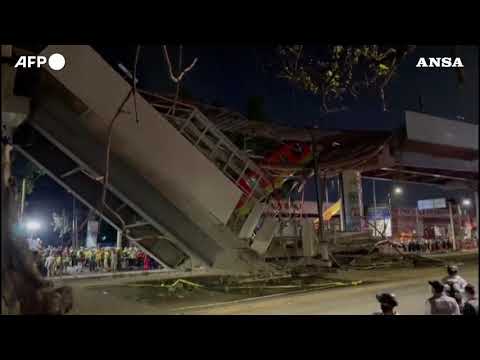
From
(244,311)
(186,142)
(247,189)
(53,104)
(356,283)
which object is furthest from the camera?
(247,189)

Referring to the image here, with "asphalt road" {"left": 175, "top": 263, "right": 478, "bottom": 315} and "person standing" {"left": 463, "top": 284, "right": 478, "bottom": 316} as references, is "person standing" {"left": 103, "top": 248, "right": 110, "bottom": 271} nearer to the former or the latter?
"asphalt road" {"left": 175, "top": 263, "right": 478, "bottom": 315}

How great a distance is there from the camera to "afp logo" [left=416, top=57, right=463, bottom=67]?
419cm

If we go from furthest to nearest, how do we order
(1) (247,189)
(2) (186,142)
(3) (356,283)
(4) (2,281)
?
(1) (247,189) < (3) (356,283) < (2) (186,142) < (4) (2,281)

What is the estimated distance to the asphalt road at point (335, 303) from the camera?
502cm

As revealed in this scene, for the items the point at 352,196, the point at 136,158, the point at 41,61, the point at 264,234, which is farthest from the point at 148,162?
the point at 352,196

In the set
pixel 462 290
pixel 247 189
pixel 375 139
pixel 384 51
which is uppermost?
pixel 375 139

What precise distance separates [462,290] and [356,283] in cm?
354

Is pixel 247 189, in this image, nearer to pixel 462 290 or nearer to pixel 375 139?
pixel 462 290

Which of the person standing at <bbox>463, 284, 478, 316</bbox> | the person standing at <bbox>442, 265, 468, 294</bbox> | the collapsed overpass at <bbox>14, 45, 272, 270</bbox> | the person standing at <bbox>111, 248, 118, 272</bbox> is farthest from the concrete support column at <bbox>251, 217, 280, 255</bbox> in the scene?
the person standing at <bbox>111, 248, 118, 272</bbox>

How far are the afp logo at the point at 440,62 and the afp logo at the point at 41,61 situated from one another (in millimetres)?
5313

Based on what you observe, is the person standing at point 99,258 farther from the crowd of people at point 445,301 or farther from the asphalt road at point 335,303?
the crowd of people at point 445,301

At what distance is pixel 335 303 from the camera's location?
5.70 metres
